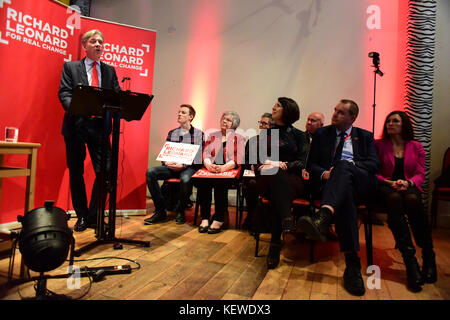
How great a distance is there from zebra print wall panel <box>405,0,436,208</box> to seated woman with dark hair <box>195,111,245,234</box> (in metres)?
2.18

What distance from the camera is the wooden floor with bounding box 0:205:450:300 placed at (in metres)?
1.71

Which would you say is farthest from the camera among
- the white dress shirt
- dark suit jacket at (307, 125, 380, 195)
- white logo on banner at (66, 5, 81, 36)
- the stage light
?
white logo on banner at (66, 5, 81, 36)

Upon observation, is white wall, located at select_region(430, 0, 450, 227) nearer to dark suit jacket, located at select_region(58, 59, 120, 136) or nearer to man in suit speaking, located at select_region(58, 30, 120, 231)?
man in suit speaking, located at select_region(58, 30, 120, 231)

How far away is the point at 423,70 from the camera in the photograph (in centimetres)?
371

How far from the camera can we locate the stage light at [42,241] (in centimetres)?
142

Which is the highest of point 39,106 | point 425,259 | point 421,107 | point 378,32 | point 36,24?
point 378,32

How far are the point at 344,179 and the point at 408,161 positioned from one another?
75 centimetres

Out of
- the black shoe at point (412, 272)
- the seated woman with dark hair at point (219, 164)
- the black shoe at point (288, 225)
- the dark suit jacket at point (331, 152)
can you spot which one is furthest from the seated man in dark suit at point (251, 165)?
the black shoe at point (412, 272)

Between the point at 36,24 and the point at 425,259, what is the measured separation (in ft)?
12.9

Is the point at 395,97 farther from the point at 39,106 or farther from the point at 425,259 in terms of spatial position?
the point at 39,106

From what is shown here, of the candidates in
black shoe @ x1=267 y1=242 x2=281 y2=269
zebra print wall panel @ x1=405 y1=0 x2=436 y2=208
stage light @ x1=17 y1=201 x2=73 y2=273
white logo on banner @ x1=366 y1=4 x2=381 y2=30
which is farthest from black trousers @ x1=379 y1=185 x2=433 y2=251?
white logo on banner @ x1=366 y1=4 x2=381 y2=30

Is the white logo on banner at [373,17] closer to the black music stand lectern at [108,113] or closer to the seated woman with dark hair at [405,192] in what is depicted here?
the seated woman with dark hair at [405,192]

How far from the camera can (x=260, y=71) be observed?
4602 millimetres
